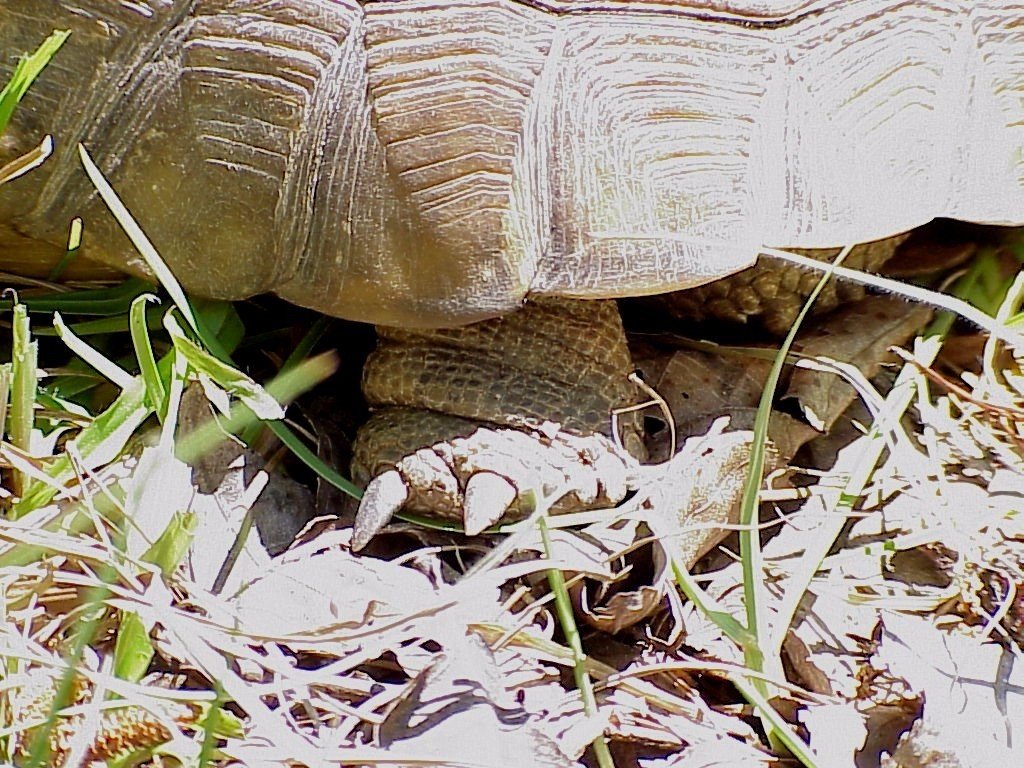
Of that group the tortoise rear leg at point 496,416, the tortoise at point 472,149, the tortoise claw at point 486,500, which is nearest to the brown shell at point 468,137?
the tortoise at point 472,149

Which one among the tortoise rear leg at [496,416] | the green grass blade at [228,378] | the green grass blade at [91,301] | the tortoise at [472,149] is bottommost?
the tortoise rear leg at [496,416]

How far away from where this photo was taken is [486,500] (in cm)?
135

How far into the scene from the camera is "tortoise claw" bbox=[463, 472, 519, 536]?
134 centimetres

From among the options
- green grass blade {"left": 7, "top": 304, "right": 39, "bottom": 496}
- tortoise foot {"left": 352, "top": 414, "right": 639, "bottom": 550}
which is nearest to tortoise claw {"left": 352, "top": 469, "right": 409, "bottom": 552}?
tortoise foot {"left": 352, "top": 414, "right": 639, "bottom": 550}

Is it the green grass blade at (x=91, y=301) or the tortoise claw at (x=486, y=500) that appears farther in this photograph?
the green grass blade at (x=91, y=301)

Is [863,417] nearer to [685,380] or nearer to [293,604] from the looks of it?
[685,380]

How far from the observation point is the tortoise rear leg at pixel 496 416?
138 centimetres

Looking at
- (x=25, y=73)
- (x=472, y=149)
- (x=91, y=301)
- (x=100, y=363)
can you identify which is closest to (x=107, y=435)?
(x=100, y=363)

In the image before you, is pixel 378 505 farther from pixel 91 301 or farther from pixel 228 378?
pixel 91 301

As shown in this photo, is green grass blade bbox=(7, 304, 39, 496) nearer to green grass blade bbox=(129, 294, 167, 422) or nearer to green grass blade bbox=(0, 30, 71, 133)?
green grass blade bbox=(129, 294, 167, 422)

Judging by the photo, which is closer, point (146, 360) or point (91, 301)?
point (146, 360)

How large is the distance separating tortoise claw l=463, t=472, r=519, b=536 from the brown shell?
A: 21cm

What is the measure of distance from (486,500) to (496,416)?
0.13 meters

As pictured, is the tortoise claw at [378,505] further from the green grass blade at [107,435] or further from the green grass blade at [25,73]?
the green grass blade at [25,73]
